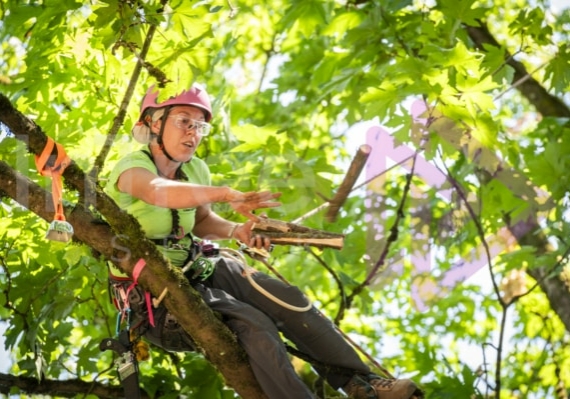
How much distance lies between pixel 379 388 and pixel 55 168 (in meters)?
1.62

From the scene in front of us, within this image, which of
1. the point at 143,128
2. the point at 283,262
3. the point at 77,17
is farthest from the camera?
the point at 283,262

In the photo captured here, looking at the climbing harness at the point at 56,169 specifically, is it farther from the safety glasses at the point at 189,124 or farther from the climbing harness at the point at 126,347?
the safety glasses at the point at 189,124

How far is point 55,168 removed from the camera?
318 centimetres

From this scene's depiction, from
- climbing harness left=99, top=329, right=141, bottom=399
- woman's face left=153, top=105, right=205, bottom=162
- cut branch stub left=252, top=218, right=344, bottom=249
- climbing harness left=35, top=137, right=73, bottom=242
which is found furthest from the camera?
woman's face left=153, top=105, right=205, bottom=162

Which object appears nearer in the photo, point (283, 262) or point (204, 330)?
point (204, 330)

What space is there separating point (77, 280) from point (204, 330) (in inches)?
68.1

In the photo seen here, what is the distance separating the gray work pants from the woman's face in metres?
0.54

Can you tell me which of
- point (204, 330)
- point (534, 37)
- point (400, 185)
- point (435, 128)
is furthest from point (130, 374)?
point (400, 185)

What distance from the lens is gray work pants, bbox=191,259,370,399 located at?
3232 millimetres

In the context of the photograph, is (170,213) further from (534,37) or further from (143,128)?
(534,37)

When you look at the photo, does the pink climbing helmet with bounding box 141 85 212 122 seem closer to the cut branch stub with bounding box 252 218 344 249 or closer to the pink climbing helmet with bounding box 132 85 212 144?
the pink climbing helmet with bounding box 132 85 212 144

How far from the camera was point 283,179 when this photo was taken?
15.2 feet

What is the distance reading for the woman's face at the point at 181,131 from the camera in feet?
12.2

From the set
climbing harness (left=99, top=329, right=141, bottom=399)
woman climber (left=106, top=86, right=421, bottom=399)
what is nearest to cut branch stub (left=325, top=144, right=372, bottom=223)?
woman climber (left=106, top=86, right=421, bottom=399)
